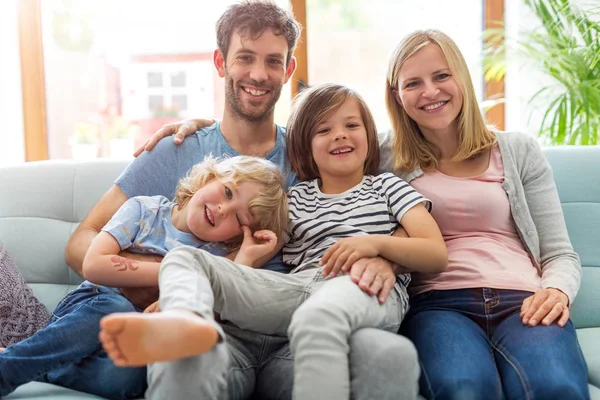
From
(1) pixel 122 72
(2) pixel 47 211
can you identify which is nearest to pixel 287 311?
(2) pixel 47 211

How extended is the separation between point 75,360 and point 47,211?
73cm

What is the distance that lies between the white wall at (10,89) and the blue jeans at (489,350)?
2.44 m

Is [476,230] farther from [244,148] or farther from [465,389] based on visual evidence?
[244,148]

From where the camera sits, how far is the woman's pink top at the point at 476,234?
158cm

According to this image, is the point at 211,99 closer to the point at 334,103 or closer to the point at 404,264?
the point at 334,103

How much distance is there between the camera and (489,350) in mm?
1421

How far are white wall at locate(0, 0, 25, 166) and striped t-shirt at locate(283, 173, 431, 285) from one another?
82.2 inches

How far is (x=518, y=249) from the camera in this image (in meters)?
1.67

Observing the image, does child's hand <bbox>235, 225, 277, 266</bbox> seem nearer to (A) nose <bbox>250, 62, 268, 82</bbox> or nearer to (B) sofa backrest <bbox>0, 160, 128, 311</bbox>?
(A) nose <bbox>250, 62, 268, 82</bbox>

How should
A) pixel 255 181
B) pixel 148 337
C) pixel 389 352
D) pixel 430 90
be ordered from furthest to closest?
pixel 430 90, pixel 255 181, pixel 389 352, pixel 148 337

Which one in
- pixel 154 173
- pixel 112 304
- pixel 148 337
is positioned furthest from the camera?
pixel 154 173

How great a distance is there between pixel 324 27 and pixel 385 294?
2214 mm

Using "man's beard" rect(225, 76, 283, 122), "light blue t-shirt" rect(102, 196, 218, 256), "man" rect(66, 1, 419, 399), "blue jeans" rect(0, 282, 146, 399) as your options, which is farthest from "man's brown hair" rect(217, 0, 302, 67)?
"blue jeans" rect(0, 282, 146, 399)

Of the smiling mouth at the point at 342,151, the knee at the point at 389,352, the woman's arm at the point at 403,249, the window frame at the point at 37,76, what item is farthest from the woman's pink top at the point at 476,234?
the window frame at the point at 37,76
